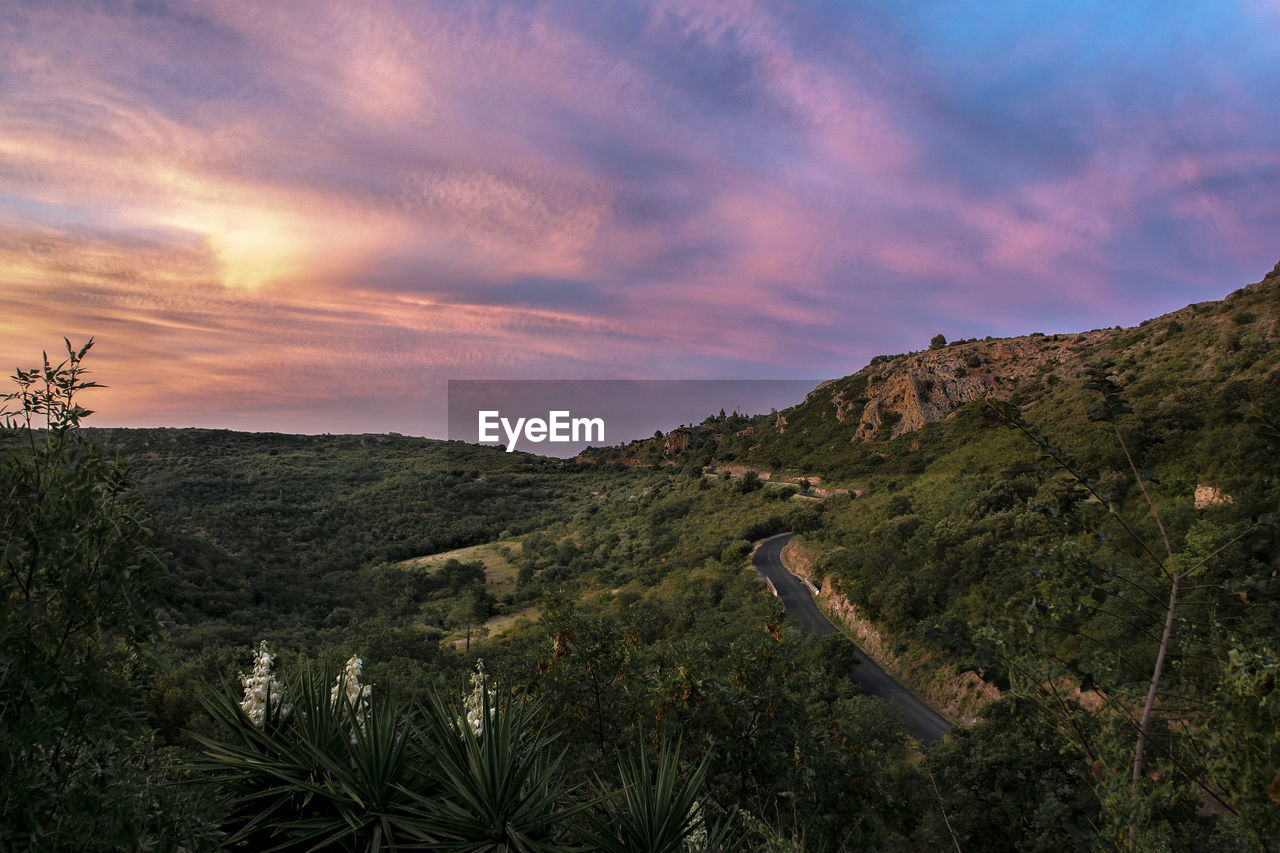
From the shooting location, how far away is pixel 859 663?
23.2 meters

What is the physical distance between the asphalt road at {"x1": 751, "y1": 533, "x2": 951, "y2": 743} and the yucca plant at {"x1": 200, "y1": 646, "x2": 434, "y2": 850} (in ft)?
51.4

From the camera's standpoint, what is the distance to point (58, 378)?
355cm

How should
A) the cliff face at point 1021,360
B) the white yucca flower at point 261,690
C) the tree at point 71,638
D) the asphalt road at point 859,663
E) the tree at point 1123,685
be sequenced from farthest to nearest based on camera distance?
the cliff face at point 1021,360, the asphalt road at point 859,663, the white yucca flower at point 261,690, the tree at point 1123,685, the tree at point 71,638

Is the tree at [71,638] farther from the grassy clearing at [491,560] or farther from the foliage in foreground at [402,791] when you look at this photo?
the grassy clearing at [491,560]

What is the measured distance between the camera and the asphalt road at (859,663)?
61.4 feet

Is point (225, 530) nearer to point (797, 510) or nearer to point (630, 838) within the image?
point (797, 510)

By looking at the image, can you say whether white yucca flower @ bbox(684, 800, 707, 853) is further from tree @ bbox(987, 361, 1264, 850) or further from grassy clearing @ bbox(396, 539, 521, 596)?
grassy clearing @ bbox(396, 539, 521, 596)

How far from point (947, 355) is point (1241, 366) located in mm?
43720

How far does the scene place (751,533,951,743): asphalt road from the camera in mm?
18719

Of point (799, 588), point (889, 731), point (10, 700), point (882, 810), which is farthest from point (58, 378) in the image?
point (799, 588)

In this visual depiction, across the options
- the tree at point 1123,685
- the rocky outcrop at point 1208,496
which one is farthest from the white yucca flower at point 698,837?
the rocky outcrop at point 1208,496

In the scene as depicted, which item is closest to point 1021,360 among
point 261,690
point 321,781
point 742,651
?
point 742,651

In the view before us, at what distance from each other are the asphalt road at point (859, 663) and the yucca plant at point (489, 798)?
1508cm

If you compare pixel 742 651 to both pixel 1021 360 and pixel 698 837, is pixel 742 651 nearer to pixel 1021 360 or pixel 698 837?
pixel 698 837
